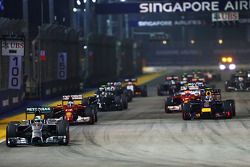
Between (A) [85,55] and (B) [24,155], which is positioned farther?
(A) [85,55]

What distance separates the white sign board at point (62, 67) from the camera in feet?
191

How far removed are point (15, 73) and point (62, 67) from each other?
19.8 metres

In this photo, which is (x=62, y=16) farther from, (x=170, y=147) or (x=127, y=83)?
(x=170, y=147)

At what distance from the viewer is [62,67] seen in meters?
58.5

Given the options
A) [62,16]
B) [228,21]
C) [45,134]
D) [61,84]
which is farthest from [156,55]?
[45,134]

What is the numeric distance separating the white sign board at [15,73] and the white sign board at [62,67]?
1812 centimetres

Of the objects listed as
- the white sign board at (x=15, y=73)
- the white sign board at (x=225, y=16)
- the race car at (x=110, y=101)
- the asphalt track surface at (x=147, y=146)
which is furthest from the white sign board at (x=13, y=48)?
the white sign board at (x=225, y=16)

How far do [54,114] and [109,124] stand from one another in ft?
7.35

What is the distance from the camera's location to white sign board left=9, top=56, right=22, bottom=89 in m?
38.1

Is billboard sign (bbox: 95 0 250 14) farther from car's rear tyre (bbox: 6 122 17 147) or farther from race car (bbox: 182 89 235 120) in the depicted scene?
car's rear tyre (bbox: 6 122 17 147)

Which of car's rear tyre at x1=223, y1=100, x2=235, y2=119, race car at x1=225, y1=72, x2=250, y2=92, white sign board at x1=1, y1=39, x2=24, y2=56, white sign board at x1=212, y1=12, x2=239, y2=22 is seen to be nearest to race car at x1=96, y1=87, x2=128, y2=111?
white sign board at x1=1, y1=39, x2=24, y2=56

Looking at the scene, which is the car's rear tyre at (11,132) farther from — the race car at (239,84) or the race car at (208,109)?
the race car at (239,84)

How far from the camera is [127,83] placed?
54.3 m

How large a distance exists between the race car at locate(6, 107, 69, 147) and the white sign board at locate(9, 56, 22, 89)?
14.0 meters
